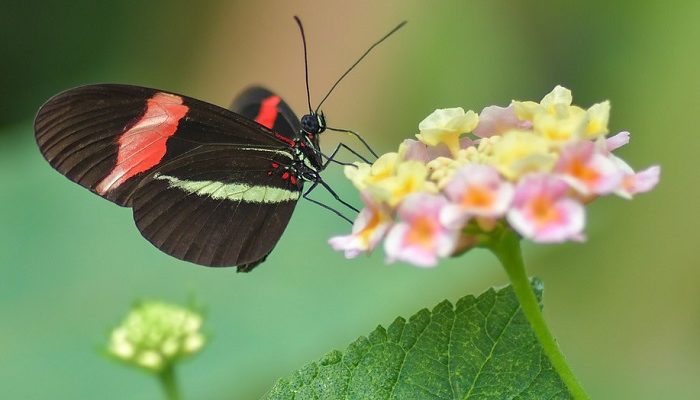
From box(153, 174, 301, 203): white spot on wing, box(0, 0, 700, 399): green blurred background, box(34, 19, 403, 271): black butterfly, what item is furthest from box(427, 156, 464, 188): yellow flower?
box(0, 0, 700, 399): green blurred background

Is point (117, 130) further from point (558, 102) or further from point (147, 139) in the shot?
point (558, 102)

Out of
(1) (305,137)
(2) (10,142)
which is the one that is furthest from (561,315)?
(2) (10,142)

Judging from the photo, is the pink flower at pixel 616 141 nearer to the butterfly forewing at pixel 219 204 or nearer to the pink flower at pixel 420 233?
the pink flower at pixel 420 233

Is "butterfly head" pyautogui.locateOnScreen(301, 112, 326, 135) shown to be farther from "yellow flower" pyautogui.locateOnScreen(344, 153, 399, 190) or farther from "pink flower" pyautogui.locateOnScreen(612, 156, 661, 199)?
"pink flower" pyautogui.locateOnScreen(612, 156, 661, 199)

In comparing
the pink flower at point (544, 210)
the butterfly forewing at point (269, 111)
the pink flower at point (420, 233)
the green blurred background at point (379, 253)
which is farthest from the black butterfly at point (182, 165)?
the pink flower at point (544, 210)

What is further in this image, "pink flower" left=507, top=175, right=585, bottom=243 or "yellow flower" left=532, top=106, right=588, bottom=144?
"yellow flower" left=532, top=106, right=588, bottom=144

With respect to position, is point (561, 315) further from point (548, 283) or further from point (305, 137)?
point (305, 137)

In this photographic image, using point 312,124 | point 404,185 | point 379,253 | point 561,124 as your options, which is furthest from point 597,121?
point 379,253
